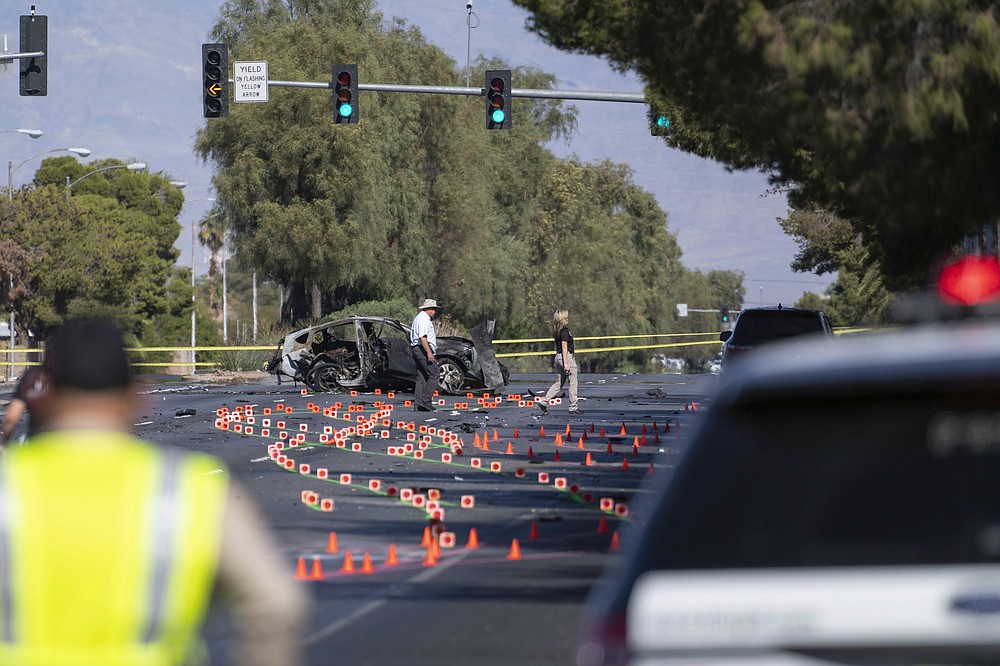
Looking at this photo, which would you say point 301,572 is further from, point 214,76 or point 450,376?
point 450,376

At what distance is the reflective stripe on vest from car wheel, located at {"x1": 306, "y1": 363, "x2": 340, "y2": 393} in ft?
108

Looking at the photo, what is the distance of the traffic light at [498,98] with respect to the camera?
29.9m

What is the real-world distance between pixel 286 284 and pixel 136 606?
59.1 metres

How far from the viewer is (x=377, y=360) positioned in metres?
35.4

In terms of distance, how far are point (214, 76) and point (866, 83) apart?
56.3ft

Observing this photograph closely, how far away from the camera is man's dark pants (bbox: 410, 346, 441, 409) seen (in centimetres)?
2891

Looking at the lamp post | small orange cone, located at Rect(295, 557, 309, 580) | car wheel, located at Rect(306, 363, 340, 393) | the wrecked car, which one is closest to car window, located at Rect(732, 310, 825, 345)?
the wrecked car

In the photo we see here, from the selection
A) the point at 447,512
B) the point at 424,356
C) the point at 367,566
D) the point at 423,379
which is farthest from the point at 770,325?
the point at 367,566

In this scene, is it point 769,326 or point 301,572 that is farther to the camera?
point 769,326

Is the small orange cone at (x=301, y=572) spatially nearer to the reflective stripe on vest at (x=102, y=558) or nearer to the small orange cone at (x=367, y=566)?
the small orange cone at (x=367, y=566)

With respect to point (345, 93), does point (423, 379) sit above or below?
below

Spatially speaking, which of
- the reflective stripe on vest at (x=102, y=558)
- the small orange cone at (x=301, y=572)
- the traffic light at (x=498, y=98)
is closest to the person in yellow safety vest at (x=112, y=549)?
the reflective stripe on vest at (x=102, y=558)

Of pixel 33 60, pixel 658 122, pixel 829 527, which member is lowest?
pixel 829 527

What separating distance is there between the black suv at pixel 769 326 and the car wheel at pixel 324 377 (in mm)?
12172
